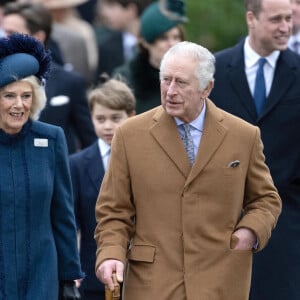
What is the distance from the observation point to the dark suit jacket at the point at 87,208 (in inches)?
403

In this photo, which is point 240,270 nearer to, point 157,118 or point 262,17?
point 157,118

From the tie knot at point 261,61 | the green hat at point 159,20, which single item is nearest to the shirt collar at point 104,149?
the tie knot at point 261,61

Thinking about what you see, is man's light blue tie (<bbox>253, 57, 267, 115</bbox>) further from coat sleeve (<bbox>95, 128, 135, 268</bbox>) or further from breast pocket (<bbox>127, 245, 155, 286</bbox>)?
breast pocket (<bbox>127, 245, 155, 286</bbox>)

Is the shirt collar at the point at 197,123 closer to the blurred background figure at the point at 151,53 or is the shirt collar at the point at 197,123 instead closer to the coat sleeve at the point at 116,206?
the coat sleeve at the point at 116,206

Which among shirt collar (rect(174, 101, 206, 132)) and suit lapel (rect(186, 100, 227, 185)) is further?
shirt collar (rect(174, 101, 206, 132))

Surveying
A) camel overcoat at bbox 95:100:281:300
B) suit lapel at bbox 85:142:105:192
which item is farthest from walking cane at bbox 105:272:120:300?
suit lapel at bbox 85:142:105:192

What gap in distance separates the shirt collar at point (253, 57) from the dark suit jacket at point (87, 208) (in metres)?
1.21

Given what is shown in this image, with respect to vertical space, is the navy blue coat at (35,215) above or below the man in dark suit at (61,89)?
below

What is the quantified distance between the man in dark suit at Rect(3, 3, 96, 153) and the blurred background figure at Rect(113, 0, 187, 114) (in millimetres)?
352

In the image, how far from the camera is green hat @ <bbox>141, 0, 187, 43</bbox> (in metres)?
12.1

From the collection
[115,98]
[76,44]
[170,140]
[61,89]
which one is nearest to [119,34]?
[76,44]

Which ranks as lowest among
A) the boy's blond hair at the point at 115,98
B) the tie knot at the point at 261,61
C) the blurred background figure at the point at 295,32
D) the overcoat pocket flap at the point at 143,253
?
the overcoat pocket flap at the point at 143,253

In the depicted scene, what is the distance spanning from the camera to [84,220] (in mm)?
10266

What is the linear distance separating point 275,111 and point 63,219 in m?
1.91
